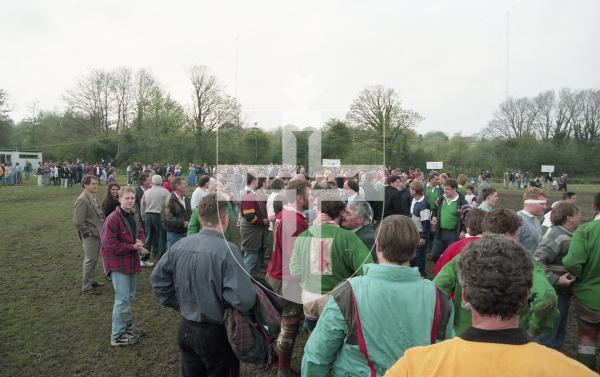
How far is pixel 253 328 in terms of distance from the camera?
2.67 meters

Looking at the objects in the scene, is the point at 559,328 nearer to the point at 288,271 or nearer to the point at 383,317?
the point at 288,271

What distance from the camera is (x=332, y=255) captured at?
316 cm

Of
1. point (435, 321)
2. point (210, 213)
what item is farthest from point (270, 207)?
point (435, 321)

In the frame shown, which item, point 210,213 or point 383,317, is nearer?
point 383,317

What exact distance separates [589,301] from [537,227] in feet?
3.85

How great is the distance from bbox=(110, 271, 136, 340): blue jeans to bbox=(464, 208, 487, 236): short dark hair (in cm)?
381

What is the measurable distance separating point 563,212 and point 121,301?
4.91 m

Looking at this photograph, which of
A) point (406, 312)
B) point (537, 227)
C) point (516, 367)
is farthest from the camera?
point (537, 227)

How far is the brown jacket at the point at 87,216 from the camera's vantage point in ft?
19.6

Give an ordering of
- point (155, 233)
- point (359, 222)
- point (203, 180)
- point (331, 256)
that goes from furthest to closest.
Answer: point (155, 233) → point (203, 180) → point (359, 222) → point (331, 256)

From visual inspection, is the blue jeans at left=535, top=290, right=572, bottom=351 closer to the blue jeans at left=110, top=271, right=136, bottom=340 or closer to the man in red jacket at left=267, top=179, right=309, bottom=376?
the man in red jacket at left=267, top=179, right=309, bottom=376

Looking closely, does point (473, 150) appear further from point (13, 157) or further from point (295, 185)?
point (13, 157)

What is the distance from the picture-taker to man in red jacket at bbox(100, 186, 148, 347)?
4426 millimetres

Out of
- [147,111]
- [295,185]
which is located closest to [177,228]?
[295,185]
